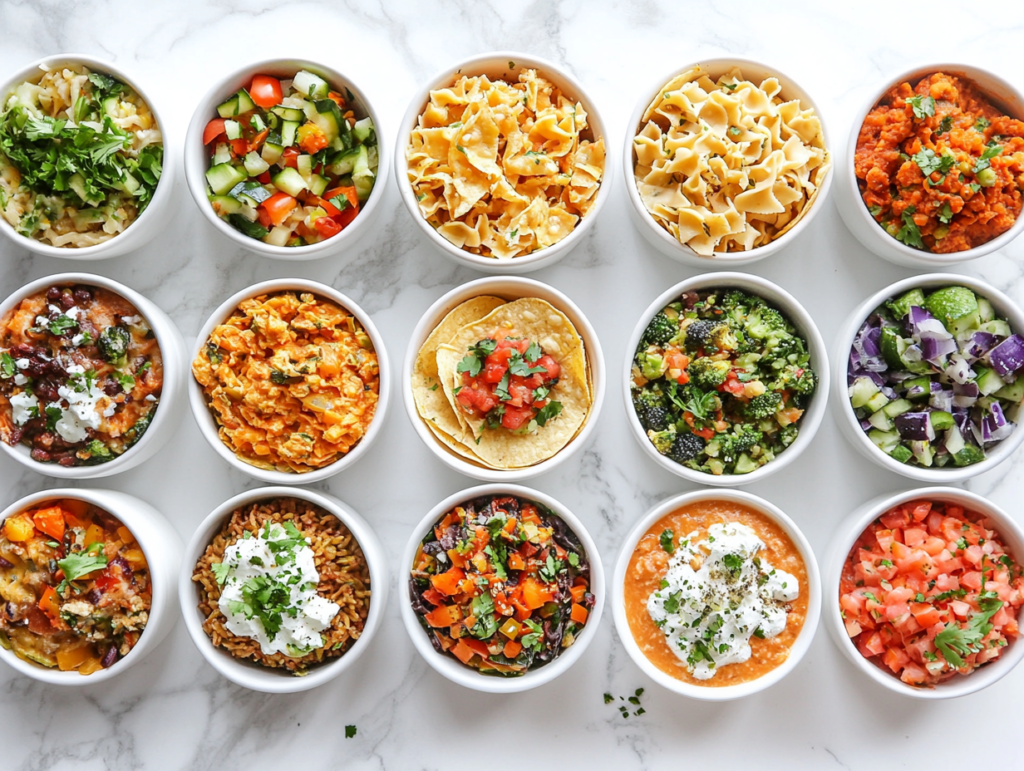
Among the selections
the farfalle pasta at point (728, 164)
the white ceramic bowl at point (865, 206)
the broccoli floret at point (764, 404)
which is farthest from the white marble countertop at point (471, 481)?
the broccoli floret at point (764, 404)

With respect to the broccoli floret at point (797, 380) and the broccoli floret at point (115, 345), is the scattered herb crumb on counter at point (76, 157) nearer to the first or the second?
the broccoli floret at point (115, 345)

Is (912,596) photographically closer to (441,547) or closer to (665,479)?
(665,479)

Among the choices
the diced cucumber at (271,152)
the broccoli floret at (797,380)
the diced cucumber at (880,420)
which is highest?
the diced cucumber at (271,152)

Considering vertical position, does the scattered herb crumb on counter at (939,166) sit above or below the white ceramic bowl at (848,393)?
above

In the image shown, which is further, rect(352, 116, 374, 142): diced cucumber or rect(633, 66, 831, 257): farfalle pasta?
rect(352, 116, 374, 142): diced cucumber

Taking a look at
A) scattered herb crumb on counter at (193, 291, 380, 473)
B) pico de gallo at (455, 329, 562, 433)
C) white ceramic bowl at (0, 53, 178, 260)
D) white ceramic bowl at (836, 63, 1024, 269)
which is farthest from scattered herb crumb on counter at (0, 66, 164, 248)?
white ceramic bowl at (836, 63, 1024, 269)

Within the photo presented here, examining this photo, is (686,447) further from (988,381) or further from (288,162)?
(288,162)

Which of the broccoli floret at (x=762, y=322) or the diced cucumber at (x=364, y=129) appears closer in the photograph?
the broccoli floret at (x=762, y=322)

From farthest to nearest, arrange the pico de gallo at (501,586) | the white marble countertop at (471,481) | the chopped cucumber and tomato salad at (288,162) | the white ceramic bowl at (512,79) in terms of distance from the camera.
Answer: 1. the white marble countertop at (471,481)
2. the chopped cucumber and tomato salad at (288,162)
3. the white ceramic bowl at (512,79)
4. the pico de gallo at (501,586)

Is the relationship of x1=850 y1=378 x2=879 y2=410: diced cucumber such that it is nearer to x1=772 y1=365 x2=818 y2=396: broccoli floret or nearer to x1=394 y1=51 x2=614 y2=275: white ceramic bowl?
x1=772 y1=365 x2=818 y2=396: broccoli floret
